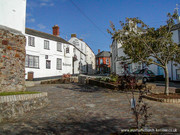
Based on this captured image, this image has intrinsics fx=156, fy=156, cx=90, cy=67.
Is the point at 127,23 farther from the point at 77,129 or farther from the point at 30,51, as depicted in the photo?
the point at 30,51

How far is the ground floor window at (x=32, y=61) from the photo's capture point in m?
23.3

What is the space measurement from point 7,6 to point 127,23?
21.8 ft

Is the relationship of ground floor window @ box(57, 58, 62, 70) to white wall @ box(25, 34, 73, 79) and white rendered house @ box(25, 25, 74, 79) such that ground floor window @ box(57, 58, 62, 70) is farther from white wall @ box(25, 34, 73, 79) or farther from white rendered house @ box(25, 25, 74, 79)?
white wall @ box(25, 34, 73, 79)

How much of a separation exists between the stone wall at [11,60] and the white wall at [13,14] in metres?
0.64

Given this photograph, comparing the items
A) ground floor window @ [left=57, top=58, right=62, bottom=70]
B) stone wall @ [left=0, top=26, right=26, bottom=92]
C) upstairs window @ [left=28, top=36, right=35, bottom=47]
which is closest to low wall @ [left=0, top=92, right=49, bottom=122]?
stone wall @ [left=0, top=26, right=26, bottom=92]

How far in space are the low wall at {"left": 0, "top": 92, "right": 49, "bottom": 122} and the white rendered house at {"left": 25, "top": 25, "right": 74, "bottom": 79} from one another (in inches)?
688

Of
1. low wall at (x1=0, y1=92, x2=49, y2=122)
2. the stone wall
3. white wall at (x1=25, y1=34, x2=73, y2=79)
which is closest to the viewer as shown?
low wall at (x1=0, y1=92, x2=49, y2=122)

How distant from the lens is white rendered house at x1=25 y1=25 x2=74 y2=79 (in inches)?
939

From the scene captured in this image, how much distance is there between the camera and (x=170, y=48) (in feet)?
29.2

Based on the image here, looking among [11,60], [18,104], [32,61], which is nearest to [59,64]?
[32,61]

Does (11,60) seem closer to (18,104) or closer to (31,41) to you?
(18,104)

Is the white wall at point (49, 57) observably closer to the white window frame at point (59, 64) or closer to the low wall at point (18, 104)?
the white window frame at point (59, 64)

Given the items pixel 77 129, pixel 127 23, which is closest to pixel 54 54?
pixel 127 23

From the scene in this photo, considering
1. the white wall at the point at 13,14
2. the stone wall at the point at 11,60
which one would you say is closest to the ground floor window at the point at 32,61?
the white wall at the point at 13,14
